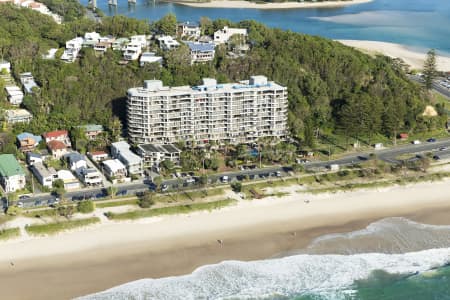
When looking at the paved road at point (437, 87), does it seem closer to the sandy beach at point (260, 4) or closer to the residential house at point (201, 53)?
the residential house at point (201, 53)

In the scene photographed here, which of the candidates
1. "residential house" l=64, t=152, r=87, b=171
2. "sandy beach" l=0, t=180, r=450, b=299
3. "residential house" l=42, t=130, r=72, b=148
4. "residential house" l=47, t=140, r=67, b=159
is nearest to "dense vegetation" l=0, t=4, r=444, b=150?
"residential house" l=42, t=130, r=72, b=148

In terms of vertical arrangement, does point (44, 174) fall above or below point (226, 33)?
below

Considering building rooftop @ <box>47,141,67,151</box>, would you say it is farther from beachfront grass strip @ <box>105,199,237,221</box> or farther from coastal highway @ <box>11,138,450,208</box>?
beachfront grass strip @ <box>105,199,237,221</box>

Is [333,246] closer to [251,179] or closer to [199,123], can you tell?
[251,179]

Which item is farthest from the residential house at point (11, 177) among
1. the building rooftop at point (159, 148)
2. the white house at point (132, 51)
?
the white house at point (132, 51)

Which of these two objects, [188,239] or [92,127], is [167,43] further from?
[188,239]

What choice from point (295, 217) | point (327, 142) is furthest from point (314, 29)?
point (295, 217)

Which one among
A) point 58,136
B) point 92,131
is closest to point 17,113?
point 58,136
